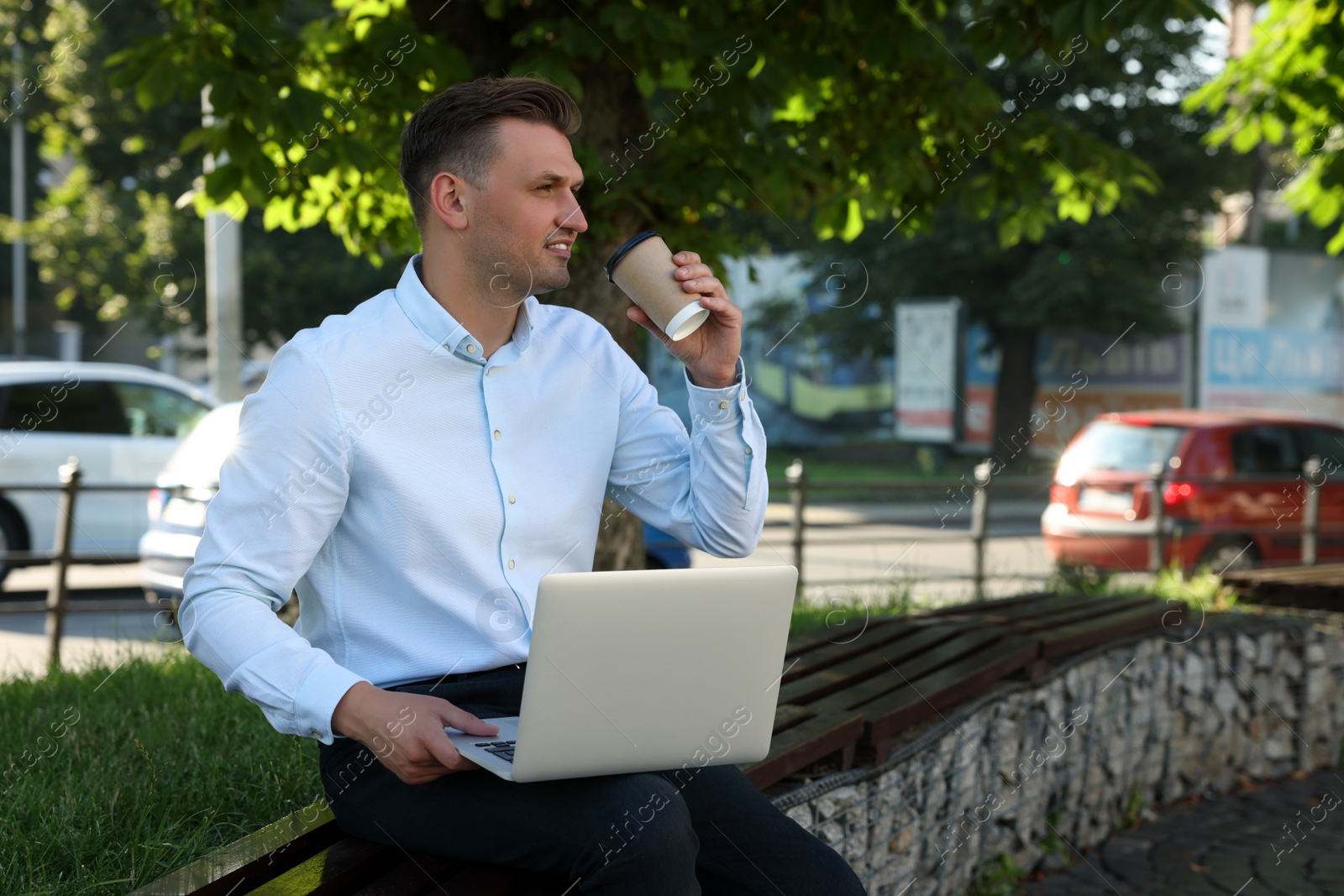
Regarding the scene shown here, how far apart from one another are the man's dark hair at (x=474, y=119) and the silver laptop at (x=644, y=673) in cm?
88

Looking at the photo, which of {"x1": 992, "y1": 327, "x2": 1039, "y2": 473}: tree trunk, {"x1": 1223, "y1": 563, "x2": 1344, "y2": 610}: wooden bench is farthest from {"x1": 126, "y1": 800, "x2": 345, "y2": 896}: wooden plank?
{"x1": 992, "y1": 327, "x2": 1039, "y2": 473}: tree trunk

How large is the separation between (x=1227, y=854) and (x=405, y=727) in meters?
4.03

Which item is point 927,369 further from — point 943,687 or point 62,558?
A: point 943,687

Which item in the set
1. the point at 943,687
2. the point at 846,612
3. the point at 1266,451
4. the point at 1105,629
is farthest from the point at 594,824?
the point at 1266,451

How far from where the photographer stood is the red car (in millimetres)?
10055

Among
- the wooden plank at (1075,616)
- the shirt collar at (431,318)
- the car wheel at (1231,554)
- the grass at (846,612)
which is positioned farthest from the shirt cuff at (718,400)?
the car wheel at (1231,554)

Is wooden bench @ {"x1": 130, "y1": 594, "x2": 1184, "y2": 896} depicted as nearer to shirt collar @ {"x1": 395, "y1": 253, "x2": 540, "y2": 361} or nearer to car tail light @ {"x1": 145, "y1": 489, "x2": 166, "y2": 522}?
shirt collar @ {"x1": 395, "y1": 253, "x2": 540, "y2": 361}

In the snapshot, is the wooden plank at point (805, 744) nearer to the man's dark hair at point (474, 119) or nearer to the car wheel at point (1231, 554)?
the man's dark hair at point (474, 119)

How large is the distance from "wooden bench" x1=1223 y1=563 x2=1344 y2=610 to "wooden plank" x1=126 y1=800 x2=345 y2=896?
6411 millimetres

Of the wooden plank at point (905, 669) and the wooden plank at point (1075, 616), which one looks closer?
the wooden plank at point (905, 669)

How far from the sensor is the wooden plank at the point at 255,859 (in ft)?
6.61

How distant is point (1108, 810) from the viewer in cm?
512

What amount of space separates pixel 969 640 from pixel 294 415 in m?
3.11

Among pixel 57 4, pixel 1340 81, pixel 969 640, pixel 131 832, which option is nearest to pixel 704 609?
pixel 131 832
